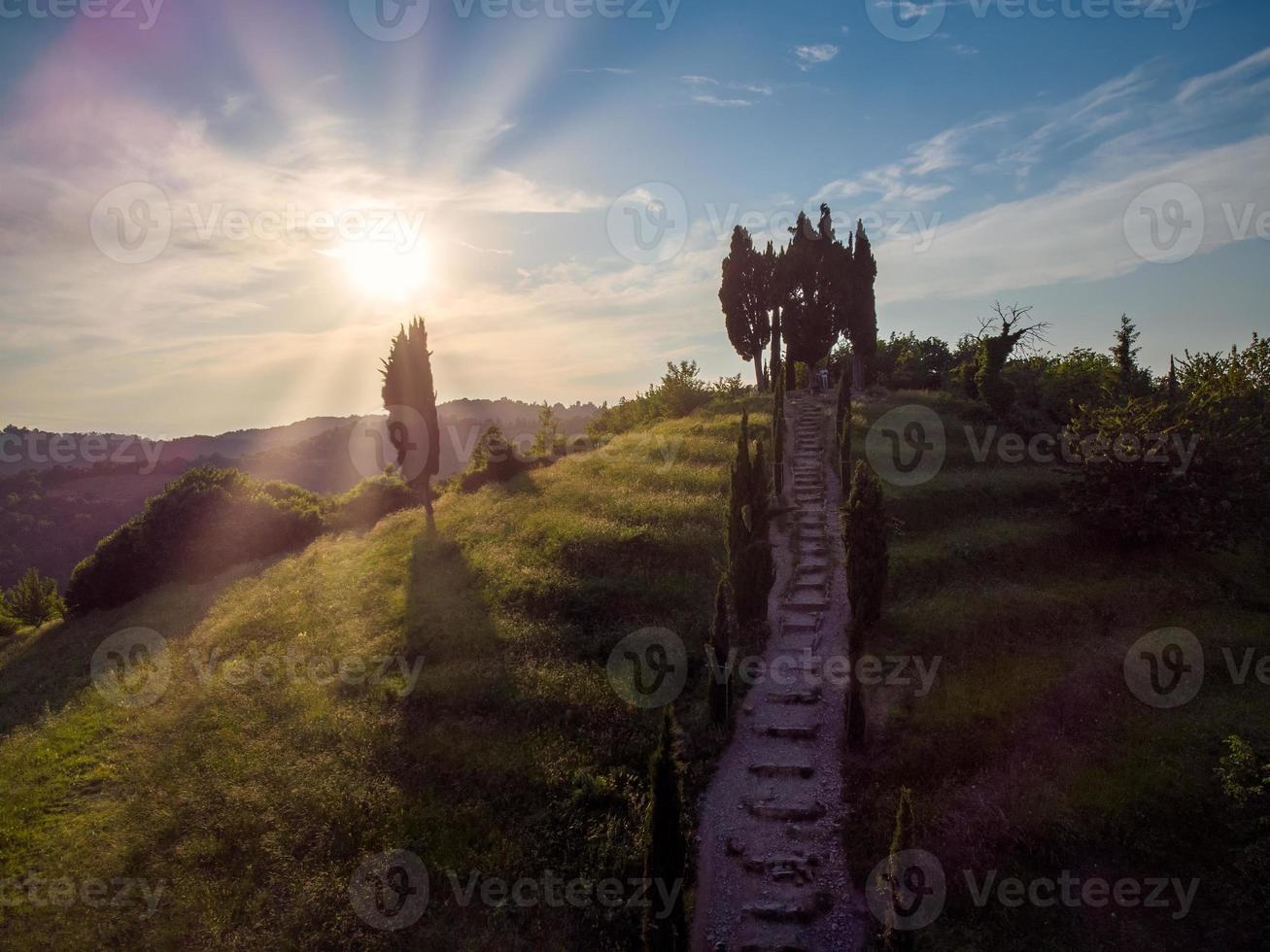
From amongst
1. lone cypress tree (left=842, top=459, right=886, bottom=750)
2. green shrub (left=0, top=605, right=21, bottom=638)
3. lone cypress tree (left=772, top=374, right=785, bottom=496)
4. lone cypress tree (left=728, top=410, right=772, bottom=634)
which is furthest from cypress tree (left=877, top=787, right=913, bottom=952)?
green shrub (left=0, top=605, right=21, bottom=638)

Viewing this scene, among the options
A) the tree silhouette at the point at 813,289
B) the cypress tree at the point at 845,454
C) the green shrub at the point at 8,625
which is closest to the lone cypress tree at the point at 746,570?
the cypress tree at the point at 845,454

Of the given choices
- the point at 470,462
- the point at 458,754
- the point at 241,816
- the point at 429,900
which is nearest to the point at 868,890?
the point at 429,900

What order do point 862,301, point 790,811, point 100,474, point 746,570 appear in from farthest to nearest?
1. point 100,474
2. point 862,301
3. point 746,570
4. point 790,811

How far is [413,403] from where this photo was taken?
34.0 m

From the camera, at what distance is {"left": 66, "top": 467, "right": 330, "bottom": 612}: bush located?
3228cm

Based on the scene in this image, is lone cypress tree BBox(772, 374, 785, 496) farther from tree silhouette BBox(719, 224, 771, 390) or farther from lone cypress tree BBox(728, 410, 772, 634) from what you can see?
tree silhouette BBox(719, 224, 771, 390)

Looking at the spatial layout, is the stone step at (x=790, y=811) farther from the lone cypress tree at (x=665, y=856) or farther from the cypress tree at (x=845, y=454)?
the cypress tree at (x=845, y=454)

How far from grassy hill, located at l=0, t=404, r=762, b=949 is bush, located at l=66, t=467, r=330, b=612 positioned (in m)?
4.92

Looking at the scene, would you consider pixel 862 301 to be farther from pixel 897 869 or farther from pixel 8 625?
pixel 8 625

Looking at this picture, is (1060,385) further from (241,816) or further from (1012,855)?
(241,816)

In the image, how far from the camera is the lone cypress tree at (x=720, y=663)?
15.6m

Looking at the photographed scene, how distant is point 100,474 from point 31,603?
5778cm

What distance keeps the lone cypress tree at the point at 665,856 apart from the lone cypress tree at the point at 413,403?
2619 centimetres

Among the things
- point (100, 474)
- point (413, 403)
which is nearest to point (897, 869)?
point (413, 403)
